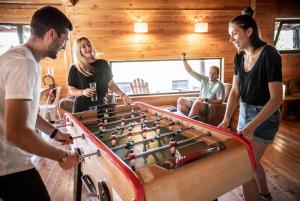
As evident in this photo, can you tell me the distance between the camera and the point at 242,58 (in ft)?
6.51

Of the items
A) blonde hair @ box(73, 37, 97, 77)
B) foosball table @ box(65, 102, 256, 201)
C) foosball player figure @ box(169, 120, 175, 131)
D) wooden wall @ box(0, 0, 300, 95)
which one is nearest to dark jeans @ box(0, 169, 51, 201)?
foosball table @ box(65, 102, 256, 201)

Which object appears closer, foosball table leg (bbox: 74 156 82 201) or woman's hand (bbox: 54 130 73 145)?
woman's hand (bbox: 54 130 73 145)

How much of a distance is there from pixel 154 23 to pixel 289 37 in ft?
11.1

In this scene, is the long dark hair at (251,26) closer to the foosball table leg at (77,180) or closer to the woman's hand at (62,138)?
the woman's hand at (62,138)

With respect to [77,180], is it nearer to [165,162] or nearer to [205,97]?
[165,162]

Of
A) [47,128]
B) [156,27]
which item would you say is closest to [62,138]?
[47,128]

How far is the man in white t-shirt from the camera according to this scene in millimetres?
1024

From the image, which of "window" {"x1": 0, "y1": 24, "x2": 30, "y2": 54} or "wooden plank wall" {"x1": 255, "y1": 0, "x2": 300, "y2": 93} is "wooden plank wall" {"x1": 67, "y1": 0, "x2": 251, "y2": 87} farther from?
"window" {"x1": 0, "y1": 24, "x2": 30, "y2": 54}

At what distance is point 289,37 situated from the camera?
5836mm

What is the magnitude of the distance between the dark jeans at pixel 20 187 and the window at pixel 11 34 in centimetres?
439

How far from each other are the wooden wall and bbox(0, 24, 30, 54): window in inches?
5.8

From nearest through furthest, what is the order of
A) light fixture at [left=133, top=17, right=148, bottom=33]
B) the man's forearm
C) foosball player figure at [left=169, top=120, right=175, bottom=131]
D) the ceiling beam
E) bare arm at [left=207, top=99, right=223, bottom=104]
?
the man's forearm, foosball player figure at [left=169, top=120, right=175, bottom=131], bare arm at [left=207, top=99, right=223, bottom=104], the ceiling beam, light fixture at [left=133, top=17, right=148, bottom=33]

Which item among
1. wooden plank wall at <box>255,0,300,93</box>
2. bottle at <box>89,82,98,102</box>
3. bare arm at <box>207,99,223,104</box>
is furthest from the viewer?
wooden plank wall at <box>255,0,300,93</box>

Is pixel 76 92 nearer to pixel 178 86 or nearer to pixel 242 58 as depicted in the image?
pixel 242 58
